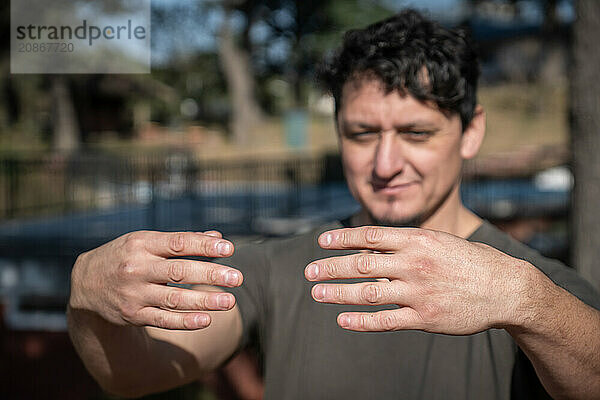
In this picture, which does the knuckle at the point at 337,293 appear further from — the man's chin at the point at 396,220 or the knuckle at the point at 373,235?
the man's chin at the point at 396,220

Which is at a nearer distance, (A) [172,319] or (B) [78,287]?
(A) [172,319]

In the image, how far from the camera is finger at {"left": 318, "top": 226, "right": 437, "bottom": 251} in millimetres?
1229

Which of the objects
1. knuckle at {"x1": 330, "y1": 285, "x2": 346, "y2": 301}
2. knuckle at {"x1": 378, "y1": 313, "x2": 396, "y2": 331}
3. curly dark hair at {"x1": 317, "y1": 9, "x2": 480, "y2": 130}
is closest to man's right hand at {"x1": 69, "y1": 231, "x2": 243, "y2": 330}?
knuckle at {"x1": 330, "y1": 285, "x2": 346, "y2": 301}

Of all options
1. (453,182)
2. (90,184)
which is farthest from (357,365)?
(90,184)

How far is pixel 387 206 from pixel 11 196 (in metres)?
11.0

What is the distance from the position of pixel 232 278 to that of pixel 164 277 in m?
0.17

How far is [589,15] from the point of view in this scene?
12.3 feet

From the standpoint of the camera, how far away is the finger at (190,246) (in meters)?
1.33

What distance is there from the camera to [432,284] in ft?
3.99

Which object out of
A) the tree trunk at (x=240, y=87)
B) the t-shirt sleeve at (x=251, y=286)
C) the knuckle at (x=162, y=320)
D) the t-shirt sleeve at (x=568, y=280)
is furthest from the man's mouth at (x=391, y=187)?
the tree trunk at (x=240, y=87)

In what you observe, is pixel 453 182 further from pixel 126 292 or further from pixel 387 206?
pixel 126 292

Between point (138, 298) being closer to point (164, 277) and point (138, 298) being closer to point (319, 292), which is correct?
point (164, 277)

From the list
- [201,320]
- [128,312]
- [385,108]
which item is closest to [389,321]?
[201,320]

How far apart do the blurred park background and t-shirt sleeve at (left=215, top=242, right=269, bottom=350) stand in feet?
3.48
